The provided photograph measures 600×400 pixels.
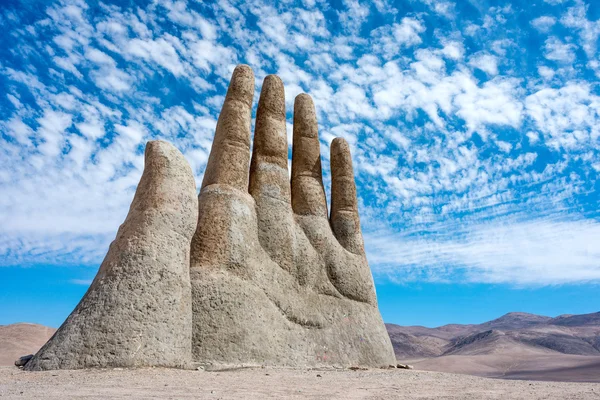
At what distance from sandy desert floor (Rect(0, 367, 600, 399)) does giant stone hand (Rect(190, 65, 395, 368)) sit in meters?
1.67

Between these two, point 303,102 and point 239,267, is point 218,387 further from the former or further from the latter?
point 303,102

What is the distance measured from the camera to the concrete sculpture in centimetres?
866

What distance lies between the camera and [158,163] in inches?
404

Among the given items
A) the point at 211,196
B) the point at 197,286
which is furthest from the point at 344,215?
the point at 197,286

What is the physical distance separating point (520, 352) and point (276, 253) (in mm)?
45985

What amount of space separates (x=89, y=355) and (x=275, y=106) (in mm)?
8832

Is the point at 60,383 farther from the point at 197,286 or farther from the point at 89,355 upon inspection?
the point at 197,286

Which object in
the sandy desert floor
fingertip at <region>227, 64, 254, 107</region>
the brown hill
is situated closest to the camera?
the sandy desert floor

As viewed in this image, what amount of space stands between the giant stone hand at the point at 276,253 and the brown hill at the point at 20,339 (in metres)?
20.0

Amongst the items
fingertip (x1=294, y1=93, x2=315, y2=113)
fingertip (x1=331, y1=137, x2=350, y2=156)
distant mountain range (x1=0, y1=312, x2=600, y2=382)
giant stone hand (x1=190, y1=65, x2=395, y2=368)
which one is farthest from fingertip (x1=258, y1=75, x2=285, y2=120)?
distant mountain range (x1=0, y1=312, x2=600, y2=382)

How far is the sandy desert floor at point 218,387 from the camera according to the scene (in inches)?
245

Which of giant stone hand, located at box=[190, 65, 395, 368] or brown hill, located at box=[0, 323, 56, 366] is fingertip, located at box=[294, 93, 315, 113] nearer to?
giant stone hand, located at box=[190, 65, 395, 368]

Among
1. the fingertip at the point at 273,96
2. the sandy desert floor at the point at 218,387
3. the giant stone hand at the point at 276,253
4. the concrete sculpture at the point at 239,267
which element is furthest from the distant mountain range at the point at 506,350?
the sandy desert floor at the point at 218,387

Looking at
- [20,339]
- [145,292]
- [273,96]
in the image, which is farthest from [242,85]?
[20,339]
